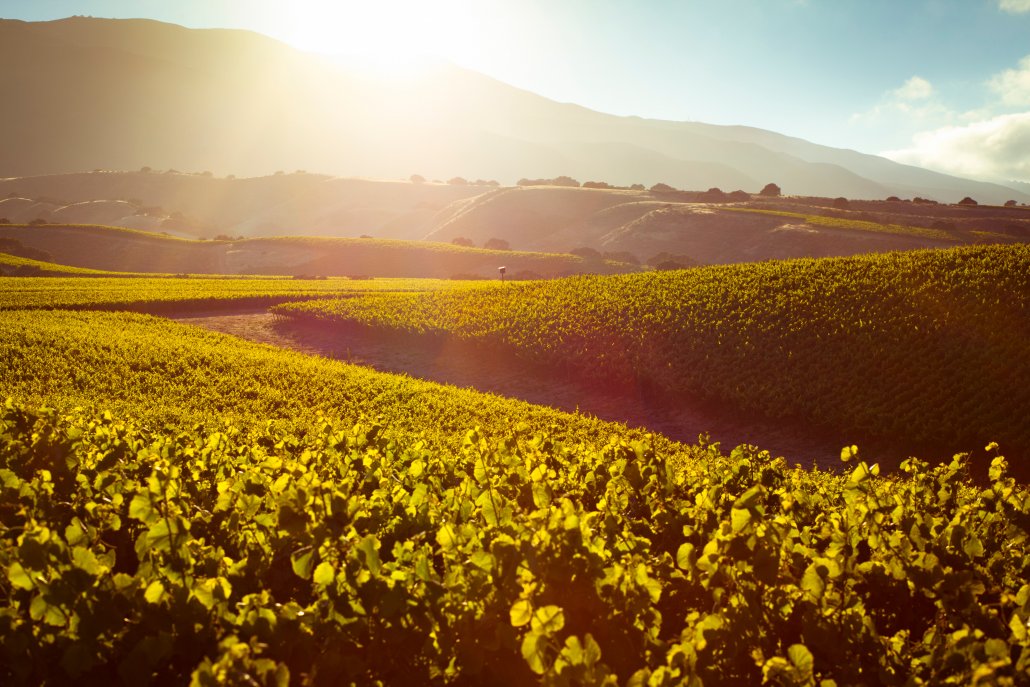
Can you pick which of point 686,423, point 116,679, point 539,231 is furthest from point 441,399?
point 539,231

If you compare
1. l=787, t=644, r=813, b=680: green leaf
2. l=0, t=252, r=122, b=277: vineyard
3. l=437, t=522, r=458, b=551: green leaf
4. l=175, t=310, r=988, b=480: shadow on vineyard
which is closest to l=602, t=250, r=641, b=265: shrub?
l=0, t=252, r=122, b=277: vineyard

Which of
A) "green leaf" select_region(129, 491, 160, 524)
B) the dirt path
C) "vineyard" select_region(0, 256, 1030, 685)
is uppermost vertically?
"green leaf" select_region(129, 491, 160, 524)

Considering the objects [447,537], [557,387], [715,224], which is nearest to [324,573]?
[447,537]

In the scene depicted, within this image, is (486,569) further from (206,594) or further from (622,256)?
(622,256)

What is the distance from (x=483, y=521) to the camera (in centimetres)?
477

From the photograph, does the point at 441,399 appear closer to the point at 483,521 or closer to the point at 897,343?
the point at 483,521

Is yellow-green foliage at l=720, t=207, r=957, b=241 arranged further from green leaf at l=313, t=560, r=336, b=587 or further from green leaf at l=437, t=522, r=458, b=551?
green leaf at l=313, t=560, r=336, b=587

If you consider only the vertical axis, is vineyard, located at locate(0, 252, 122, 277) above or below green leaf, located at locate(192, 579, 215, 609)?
above

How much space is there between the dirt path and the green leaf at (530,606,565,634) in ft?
37.9

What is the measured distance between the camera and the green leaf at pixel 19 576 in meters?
2.89

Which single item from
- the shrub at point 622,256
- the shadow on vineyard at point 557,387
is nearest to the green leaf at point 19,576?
the shadow on vineyard at point 557,387

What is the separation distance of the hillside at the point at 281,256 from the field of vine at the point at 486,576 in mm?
61910

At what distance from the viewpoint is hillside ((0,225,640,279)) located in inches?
2781

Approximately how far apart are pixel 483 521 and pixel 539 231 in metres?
Answer: 103
